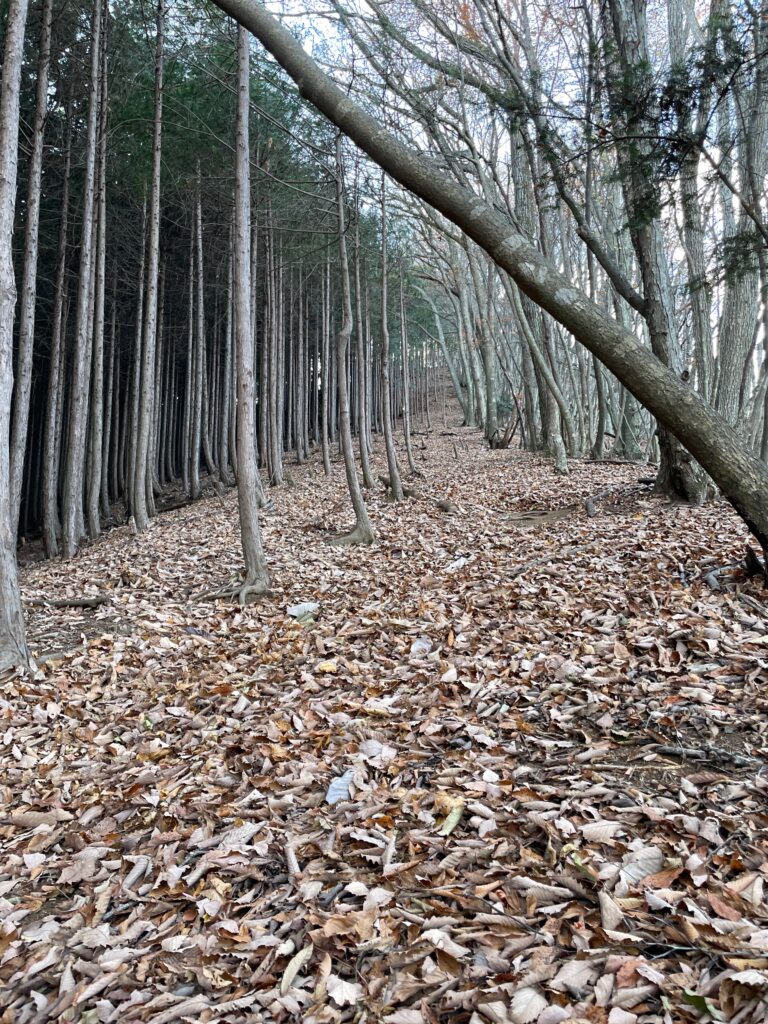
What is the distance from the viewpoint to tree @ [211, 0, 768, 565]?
13.4ft

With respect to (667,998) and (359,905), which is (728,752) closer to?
(667,998)

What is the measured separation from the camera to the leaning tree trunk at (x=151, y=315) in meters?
10.8

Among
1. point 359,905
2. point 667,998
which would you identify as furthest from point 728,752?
point 359,905

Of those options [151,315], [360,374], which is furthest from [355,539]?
[151,315]

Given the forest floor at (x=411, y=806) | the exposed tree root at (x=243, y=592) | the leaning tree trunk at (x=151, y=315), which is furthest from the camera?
the leaning tree trunk at (x=151, y=315)

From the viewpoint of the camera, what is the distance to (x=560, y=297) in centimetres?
414

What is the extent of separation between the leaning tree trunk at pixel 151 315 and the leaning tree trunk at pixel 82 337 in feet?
3.17

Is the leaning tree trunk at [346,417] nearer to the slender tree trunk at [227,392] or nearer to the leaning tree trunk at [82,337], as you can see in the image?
the leaning tree trunk at [82,337]

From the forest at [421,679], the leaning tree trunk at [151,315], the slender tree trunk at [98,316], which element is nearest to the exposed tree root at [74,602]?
the forest at [421,679]

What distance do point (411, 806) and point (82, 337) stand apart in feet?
34.1

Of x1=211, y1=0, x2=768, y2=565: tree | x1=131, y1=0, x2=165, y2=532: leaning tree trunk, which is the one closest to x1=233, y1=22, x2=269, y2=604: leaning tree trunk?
x1=211, y1=0, x2=768, y2=565: tree

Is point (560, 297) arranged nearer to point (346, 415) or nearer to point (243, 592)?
point (243, 592)

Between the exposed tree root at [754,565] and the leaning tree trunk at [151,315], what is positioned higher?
the leaning tree trunk at [151,315]

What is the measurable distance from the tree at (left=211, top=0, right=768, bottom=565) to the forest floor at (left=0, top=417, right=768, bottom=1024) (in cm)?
88
